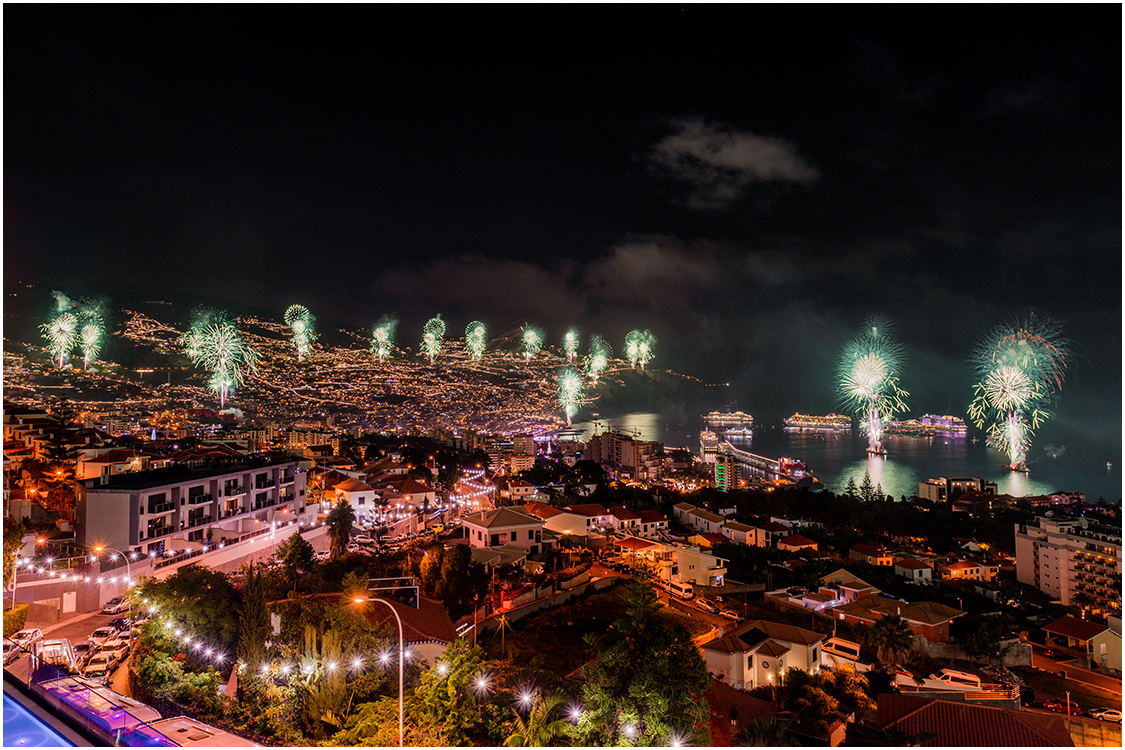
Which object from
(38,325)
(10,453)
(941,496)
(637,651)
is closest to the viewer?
(637,651)

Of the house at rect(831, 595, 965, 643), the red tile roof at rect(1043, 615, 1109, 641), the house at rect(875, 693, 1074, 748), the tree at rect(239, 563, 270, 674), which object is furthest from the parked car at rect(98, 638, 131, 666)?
the red tile roof at rect(1043, 615, 1109, 641)

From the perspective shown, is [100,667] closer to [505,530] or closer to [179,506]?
[179,506]

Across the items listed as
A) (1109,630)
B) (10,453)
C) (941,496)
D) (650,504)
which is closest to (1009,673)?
(1109,630)

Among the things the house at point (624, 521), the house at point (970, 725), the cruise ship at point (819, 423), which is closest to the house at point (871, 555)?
the house at point (624, 521)

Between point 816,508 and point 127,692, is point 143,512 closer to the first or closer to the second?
point 127,692

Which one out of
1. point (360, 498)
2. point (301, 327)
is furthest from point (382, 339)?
point (360, 498)

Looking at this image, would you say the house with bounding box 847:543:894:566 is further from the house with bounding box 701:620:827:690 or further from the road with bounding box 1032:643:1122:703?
the house with bounding box 701:620:827:690

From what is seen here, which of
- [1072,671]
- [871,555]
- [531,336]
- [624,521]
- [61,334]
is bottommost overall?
[1072,671]
